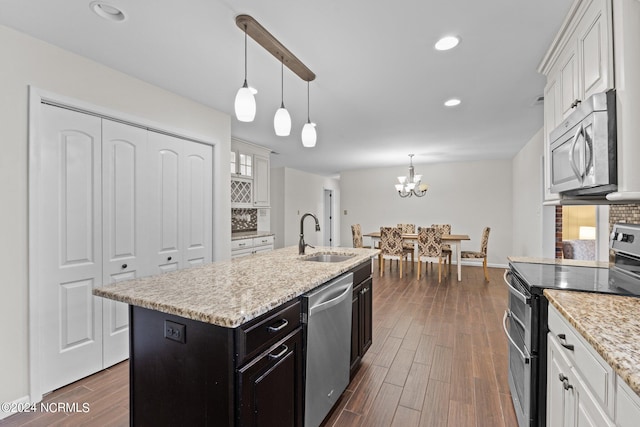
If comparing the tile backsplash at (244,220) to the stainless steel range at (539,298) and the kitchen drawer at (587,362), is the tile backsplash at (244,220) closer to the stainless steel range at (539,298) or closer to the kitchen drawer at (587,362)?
the stainless steel range at (539,298)

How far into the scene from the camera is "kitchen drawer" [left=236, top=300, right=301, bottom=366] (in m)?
1.09

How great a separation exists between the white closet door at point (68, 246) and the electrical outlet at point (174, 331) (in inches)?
55.5

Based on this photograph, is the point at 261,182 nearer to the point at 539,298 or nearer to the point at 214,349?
the point at 214,349

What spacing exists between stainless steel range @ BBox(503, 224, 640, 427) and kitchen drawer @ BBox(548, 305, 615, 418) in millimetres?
143

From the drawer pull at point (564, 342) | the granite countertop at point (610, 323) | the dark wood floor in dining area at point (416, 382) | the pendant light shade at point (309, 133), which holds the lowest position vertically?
the dark wood floor in dining area at point (416, 382)

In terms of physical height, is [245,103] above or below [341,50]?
below

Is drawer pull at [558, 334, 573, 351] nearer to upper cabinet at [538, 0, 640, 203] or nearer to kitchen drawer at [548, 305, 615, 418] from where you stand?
kitchen drawer at [548, 305, 615, 418]

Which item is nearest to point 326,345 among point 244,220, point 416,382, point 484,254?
point 416,382

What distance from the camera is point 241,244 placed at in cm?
411

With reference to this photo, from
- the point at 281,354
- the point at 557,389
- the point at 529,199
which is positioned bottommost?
the point at 557,389

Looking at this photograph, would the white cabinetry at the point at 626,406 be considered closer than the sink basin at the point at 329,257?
Yes

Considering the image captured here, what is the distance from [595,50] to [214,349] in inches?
85.1

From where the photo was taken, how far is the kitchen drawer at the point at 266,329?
1094 mm

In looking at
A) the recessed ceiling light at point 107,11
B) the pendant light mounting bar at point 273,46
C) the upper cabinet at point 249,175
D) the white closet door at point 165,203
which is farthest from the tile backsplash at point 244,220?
the recessed ceiling light at point 107,11
